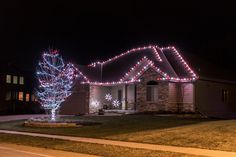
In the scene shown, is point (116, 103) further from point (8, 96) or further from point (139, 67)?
point (8, 96)

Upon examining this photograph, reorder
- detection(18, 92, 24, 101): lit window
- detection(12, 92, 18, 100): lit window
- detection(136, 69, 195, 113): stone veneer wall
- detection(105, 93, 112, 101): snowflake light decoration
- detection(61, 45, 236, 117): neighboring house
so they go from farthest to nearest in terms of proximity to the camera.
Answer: detection(18, 92, 24, 101): lit window < detection(12, 92, 18, 100): lit window < detection(105, 93, 112, 101): snowflake light decoration < detection(61, 45, 236, 117): neighboring house < detection(136, 69, 195, 113): stone veneer wall

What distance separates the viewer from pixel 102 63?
41.1 meters

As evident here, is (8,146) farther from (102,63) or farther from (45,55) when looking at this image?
(102,63)

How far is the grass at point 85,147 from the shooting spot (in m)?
14.6

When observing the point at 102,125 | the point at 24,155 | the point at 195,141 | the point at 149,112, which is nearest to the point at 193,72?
the point at 149,112

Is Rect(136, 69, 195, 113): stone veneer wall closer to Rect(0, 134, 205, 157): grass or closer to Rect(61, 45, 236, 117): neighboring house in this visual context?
Rect(61, 45, 236, 117): neighboring house

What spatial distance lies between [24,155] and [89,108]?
74.0 ft

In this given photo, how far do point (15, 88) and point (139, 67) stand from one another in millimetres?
36337

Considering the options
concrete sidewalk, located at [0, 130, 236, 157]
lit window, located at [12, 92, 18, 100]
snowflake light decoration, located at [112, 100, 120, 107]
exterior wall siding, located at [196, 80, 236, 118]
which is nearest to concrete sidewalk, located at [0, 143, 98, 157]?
concrete sidewalk, located at [0, 130, 236, 157]

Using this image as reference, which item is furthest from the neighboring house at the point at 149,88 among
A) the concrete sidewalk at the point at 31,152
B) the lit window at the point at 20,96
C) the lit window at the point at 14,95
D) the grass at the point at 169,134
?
the lit window at the point at 20,96

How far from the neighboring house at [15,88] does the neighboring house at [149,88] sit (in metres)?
26.1

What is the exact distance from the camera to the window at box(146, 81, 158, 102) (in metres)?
34.1

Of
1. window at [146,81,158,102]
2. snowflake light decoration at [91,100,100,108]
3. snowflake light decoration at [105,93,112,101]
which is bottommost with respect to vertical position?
snowflake light decoration at [91,100,100,108]

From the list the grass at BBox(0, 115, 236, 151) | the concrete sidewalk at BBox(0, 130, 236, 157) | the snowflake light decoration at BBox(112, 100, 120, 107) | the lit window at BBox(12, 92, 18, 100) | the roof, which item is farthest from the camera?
the lit window at BBox(12, 92, 18, 100)
